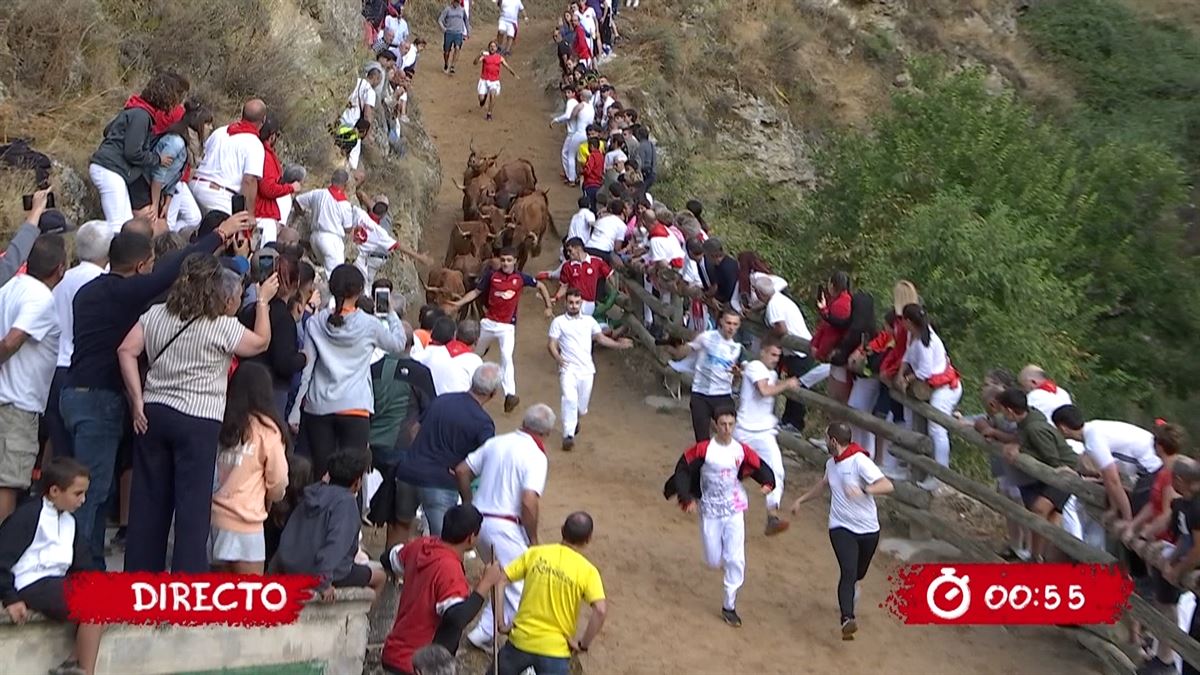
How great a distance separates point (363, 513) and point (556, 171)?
13.6 meters

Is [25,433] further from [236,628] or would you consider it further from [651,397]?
[651,397]

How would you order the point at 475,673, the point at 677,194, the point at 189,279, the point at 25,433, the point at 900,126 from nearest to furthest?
the point at 189,279, the point at 25,433, the point at 475,673, the point at 900,126, the point at 677,194

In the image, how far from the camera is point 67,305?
6715 mm

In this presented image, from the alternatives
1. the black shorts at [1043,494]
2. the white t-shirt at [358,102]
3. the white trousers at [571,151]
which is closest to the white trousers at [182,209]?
the white t-shirt at [358,102]

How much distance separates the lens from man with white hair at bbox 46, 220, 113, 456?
21.4 feet

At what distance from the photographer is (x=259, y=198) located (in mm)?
10492

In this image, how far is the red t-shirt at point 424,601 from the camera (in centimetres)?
618

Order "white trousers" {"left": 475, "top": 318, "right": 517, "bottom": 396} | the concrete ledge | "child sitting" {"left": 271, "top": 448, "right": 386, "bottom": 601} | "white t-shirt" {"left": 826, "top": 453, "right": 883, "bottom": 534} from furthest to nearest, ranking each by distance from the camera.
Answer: "white trousers" {"left": 475, "top": 318, "right": 517, "bottom": 396}
"white t-shirt" {"left": 826, "top": 453, "right": 883, "bottom": 534}
"child sitting" {"left": 271, "top": 448, "right": 386, "bottom": 601}
the concrete ledge

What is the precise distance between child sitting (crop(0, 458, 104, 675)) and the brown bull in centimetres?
1077

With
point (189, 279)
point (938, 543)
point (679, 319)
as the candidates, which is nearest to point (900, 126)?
point (679, 319)

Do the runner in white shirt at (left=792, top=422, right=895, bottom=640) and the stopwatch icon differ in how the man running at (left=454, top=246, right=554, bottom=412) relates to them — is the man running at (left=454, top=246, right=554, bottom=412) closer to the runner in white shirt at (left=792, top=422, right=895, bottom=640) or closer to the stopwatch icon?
the runner in white shirt at (left=792, top=422, right=895, bottom=640)

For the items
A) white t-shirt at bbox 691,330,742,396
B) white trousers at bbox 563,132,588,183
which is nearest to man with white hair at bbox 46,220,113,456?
white t-shirt at bbox 691,330,742,396

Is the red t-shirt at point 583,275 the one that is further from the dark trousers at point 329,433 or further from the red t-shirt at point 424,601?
the red t-shirt at point 424,601

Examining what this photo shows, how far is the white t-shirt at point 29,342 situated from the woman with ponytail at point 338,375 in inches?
60.7
